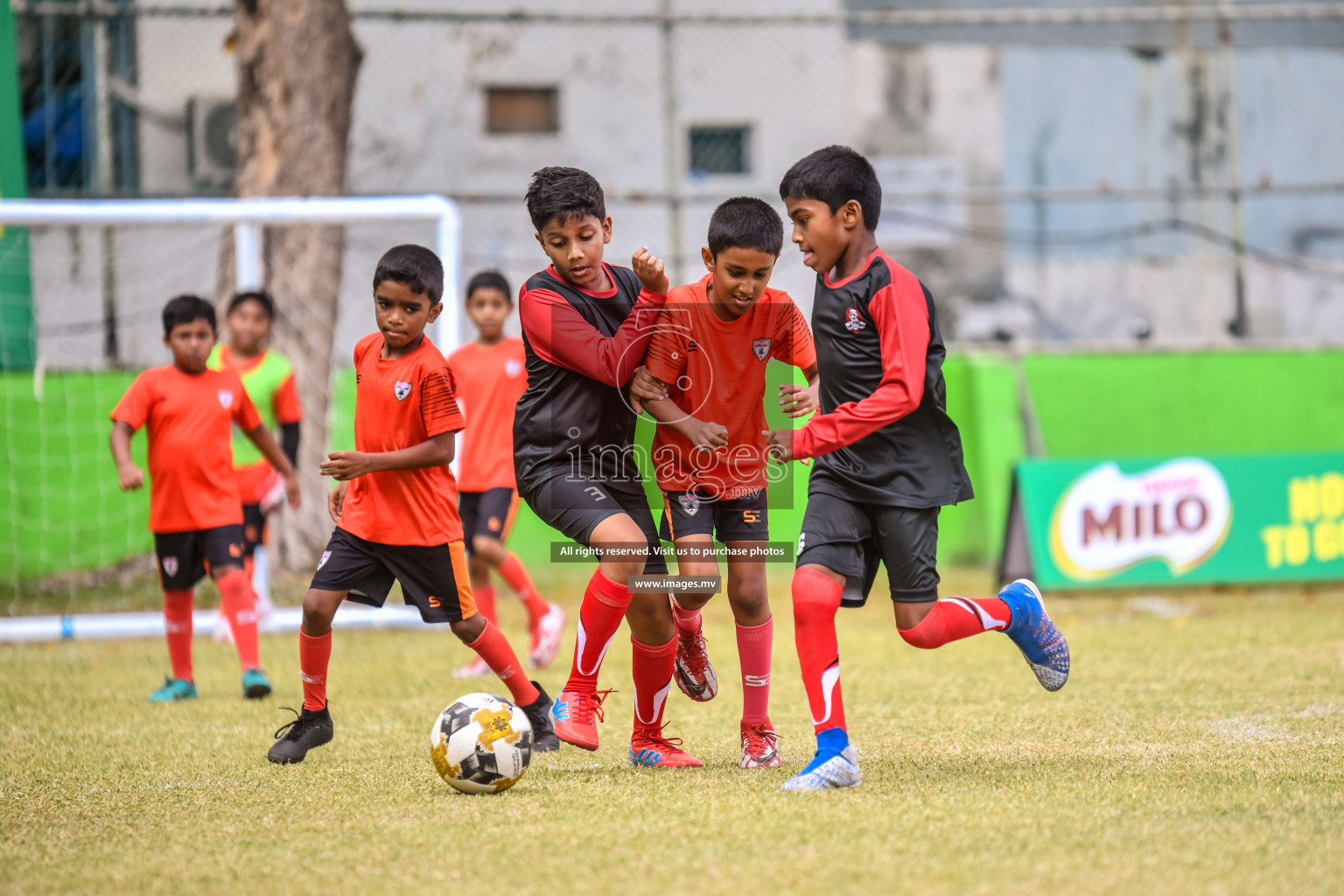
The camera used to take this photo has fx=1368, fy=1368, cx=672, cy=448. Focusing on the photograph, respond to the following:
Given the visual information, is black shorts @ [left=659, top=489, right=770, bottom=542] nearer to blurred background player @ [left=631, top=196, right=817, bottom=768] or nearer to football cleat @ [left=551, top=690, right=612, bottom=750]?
blurred background player @ [left=631, top=196, right=817, bottom=768]

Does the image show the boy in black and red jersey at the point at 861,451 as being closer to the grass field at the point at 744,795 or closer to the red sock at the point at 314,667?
the grass field at the point at 744,795

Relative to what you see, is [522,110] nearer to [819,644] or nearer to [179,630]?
[179,630]

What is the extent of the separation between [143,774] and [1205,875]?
315 centimetres

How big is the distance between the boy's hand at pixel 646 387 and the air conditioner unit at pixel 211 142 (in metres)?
8.14

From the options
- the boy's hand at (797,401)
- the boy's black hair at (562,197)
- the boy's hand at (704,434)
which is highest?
the boy's black hair at (562,197)

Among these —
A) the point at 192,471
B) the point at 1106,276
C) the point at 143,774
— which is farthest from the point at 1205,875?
the point at 1106,276

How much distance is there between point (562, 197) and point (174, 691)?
3.22 m

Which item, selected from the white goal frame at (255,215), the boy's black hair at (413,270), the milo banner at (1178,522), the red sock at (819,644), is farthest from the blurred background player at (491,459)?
the milo banner at (1178,522)

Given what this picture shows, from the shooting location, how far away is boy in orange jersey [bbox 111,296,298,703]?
6.07m

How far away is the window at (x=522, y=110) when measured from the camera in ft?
38.2

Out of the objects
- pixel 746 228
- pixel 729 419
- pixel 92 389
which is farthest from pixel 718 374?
pixel 92 389

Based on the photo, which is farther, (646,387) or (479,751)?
(646,387)

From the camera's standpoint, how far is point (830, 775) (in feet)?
12.2

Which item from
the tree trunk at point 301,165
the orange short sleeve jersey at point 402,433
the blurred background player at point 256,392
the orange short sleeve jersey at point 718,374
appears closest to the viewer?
the orange short sleeve jersey at point 718,374
